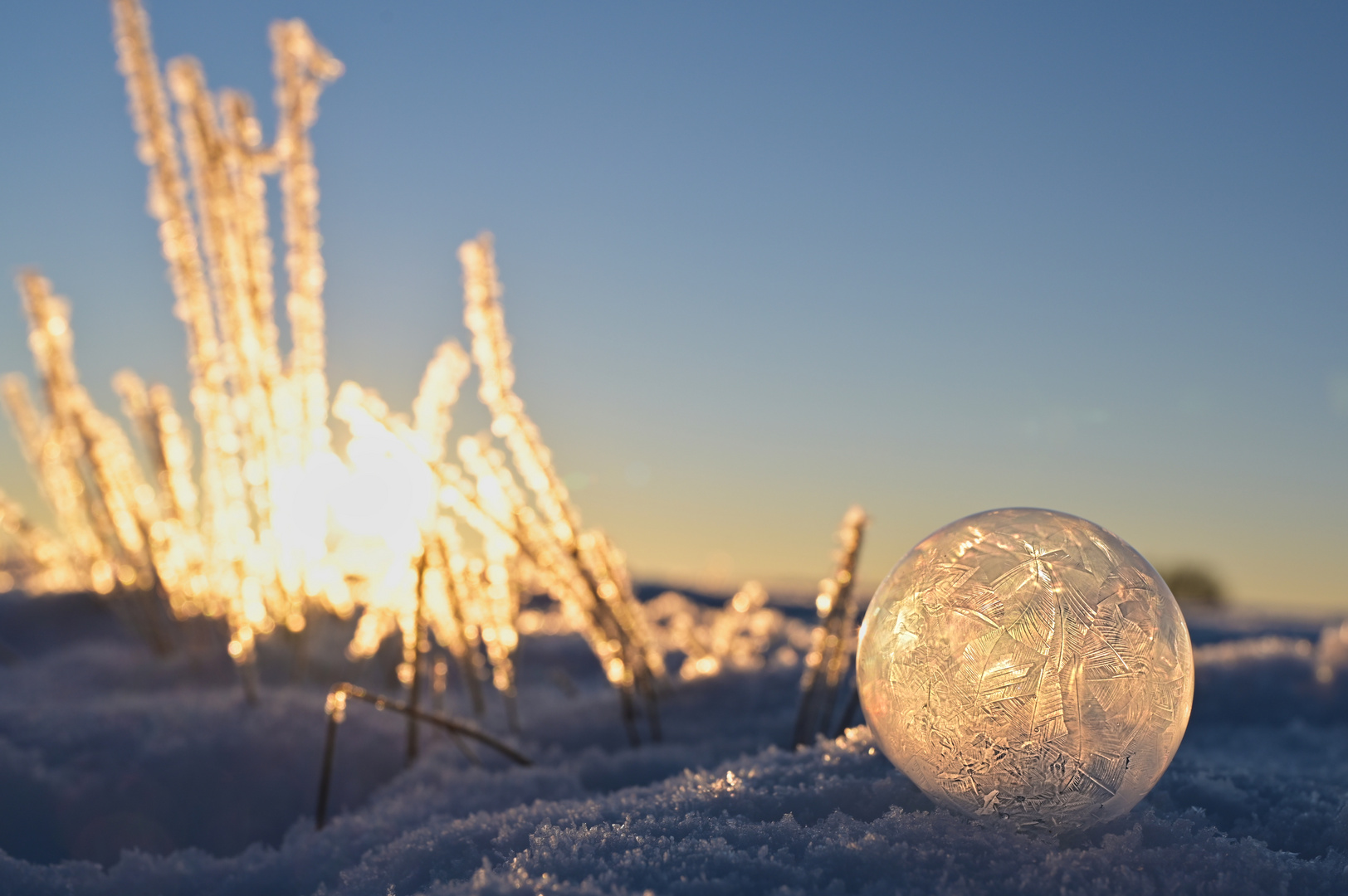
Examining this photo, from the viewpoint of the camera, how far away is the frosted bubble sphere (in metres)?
1.34

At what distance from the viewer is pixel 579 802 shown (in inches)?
66.4

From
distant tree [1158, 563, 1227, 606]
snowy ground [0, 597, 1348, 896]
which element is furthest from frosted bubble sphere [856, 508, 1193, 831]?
distant tree [1158, 563, 1227, 606]

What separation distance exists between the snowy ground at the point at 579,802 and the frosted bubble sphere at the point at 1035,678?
9cm

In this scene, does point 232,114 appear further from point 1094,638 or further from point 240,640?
point 1094,638

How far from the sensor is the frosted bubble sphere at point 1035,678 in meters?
1.34

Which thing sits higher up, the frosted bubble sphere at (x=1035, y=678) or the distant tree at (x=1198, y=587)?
the frosted bubble sphere at (x=1035, y=678)

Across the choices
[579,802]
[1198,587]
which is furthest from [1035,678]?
[1198,587]

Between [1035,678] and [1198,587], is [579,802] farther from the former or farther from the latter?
[1198,587]

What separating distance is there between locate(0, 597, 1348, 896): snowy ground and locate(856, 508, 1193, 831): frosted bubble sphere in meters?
0.09

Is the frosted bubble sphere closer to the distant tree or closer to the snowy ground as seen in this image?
the snowy ground

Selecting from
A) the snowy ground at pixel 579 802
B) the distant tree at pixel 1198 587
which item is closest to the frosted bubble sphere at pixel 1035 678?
the snowy ground at pixel 579 802

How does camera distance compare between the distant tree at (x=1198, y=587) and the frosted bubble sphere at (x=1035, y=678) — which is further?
the distant tree at (x=1198, y=587)

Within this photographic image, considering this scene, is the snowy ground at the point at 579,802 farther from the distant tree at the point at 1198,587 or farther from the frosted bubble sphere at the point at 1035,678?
the distant tree at the point at 1198,587

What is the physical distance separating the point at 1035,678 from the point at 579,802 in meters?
0.88
